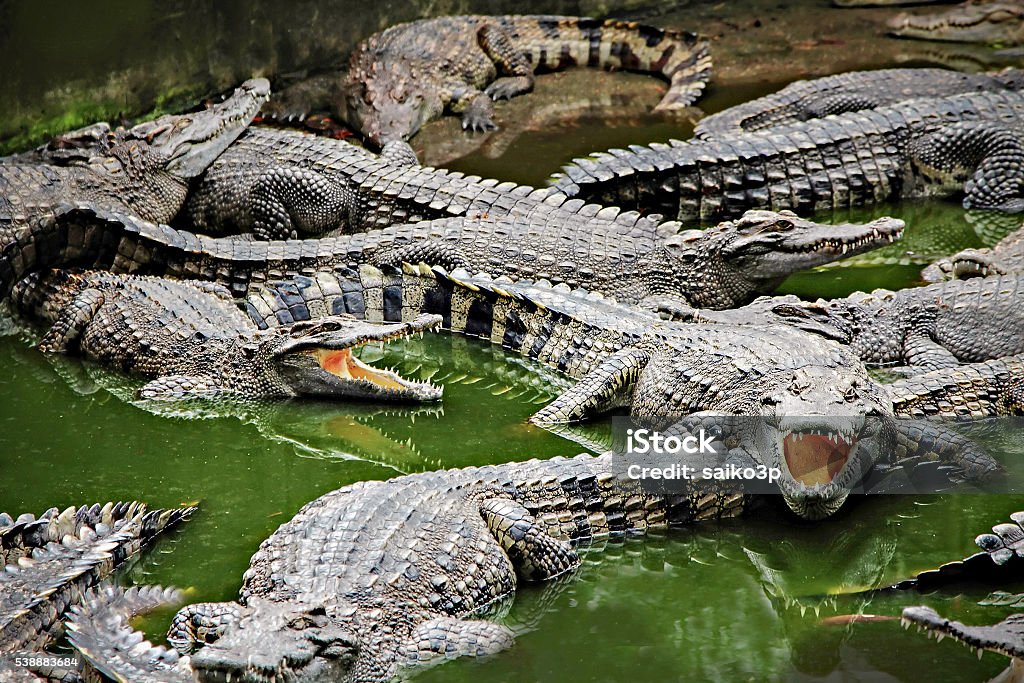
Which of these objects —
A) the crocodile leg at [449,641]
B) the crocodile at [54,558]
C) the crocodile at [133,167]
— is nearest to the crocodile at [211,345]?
the crocodile at [133,167]

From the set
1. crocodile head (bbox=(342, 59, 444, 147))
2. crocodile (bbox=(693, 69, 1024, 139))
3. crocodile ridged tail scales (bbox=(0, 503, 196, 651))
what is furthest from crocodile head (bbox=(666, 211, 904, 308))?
crocodile ridged tail scales (bbox=(0, 503, 196, 651))

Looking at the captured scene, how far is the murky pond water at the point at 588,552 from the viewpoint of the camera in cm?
447

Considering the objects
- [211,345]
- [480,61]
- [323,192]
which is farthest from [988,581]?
[480,61]

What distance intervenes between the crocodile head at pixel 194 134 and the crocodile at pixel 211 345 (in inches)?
57.0

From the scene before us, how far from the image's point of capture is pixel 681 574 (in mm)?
4938

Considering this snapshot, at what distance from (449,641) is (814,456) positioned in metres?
1.69

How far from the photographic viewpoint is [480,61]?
10.1m

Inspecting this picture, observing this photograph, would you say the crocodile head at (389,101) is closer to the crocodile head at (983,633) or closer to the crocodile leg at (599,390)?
the crocodile leg at (599,390)

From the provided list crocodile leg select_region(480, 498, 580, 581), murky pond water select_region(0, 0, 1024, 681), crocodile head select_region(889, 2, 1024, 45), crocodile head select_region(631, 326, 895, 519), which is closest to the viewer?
murky pond water select_region(0, 0, 1024, 681)

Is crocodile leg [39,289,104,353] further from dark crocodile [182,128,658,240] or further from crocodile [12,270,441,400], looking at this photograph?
dark crocodile [182,128,658,240]

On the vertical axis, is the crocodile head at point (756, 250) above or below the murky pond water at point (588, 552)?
above

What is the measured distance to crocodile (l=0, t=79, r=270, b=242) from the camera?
7422 millimetres

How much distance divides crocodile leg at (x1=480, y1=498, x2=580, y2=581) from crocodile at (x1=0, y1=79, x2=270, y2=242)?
366cm

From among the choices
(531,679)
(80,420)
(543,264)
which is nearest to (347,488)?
(531,679)
